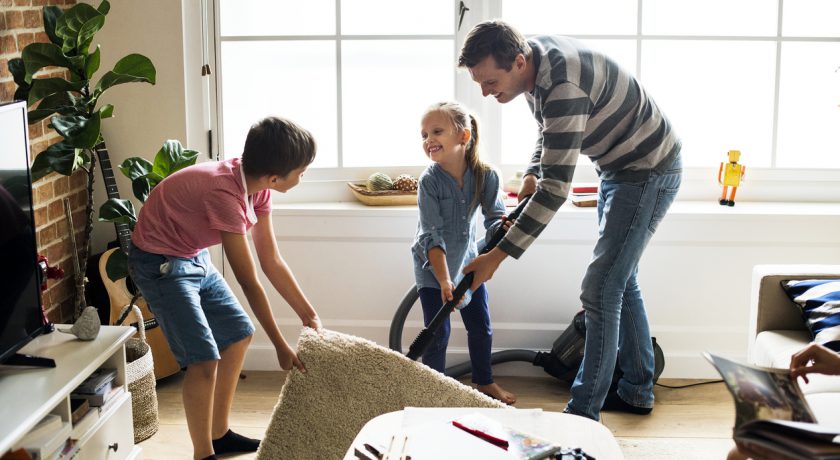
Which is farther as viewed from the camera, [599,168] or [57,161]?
[599,168]

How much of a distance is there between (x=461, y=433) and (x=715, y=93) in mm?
2218

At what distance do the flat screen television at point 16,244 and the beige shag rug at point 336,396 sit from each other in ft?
2.25

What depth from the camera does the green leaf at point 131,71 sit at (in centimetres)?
292

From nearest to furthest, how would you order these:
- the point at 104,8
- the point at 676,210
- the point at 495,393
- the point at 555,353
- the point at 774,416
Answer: the point at 774,416 < the point at 104,8 < the point at 495,393 < the point at 555,353 < the point at 676,210

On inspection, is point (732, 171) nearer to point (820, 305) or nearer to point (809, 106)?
point (809, 106)

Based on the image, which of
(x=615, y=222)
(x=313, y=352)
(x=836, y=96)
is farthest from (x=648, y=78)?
(x=313, y=352)

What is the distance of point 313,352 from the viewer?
2582mm

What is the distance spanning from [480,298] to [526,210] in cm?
60

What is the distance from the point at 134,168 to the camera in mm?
3002

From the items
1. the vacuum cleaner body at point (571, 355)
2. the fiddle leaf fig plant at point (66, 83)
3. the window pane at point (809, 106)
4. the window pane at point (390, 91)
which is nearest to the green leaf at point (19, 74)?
the fiddle leaf fig plant at point (66, 83)

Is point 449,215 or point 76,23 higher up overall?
point 76,23

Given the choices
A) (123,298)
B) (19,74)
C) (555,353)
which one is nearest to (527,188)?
(555,353)

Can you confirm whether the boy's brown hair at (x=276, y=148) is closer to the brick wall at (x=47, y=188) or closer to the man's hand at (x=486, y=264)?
the man's hand at (x=486, y=264)

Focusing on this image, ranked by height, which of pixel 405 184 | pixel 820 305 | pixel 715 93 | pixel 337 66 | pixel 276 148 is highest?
pixel 337 66
